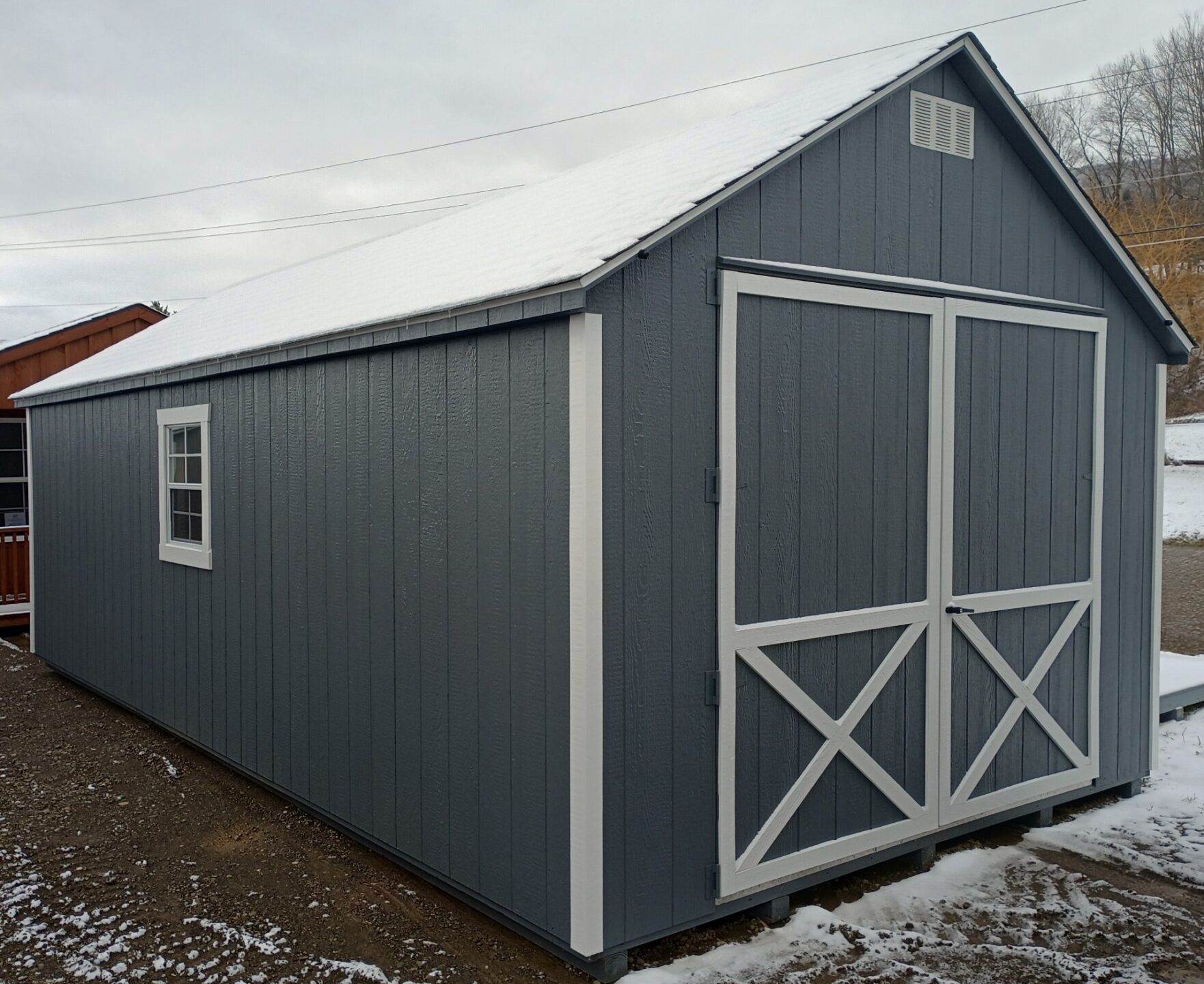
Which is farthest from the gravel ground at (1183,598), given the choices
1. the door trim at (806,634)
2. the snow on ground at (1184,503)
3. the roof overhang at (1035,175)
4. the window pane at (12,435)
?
the window pane at (12,435)

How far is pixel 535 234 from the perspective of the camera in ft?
14.5

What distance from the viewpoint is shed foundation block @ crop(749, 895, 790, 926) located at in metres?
3.87

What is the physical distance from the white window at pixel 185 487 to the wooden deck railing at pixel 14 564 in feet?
17.1

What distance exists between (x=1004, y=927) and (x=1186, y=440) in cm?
2185

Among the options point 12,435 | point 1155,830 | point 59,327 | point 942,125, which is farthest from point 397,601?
point 12,435

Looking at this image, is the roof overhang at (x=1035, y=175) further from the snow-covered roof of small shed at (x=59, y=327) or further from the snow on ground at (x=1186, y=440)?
the snow on ground at (x=1186, y=440)

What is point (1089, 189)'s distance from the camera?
Answer: 71.1 feet

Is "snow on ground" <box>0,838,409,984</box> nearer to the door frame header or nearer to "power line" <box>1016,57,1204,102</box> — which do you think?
the door frame header

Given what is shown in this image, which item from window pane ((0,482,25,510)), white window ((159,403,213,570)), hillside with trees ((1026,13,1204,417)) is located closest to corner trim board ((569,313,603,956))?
white window ((159,403,213,570))

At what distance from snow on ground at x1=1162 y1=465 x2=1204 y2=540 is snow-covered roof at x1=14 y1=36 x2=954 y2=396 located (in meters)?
14.2

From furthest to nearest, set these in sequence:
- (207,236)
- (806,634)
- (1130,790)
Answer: (207,236) < (1130,790) < (806,634)

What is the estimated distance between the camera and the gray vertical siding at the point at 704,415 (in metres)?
3.47

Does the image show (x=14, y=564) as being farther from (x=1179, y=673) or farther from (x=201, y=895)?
(x=1179, y=673)

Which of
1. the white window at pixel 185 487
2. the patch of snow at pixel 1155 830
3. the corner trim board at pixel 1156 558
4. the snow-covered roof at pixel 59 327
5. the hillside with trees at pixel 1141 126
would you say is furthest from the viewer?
the hillside with trees at pixel 1141 126
